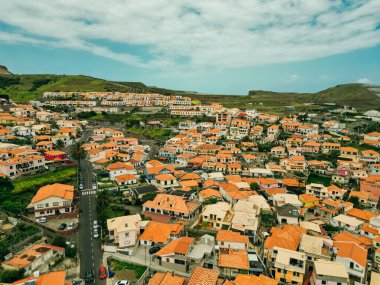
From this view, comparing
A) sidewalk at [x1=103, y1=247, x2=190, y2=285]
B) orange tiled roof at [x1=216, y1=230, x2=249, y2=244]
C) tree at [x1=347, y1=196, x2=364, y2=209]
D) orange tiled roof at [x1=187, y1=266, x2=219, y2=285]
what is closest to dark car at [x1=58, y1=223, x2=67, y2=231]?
sidewalk at [x1=103, y1=247, x2=190, y2=285]

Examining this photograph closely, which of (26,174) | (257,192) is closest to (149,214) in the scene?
(257,192)

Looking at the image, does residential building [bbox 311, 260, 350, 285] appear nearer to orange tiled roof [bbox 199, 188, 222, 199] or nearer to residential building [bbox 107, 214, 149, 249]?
residential building [bbox 107, 214, 149, 249]

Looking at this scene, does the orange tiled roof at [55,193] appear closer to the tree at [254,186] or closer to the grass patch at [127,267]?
the grass patch at [127,267]

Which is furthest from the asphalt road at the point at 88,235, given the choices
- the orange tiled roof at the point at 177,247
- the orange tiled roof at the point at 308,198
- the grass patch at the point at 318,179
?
the grass patch at the point at 318,179

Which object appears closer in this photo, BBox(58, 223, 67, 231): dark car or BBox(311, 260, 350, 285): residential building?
BBox(311, 260, 350, 285): residential building

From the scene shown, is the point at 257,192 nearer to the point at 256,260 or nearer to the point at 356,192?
the point at 356,192

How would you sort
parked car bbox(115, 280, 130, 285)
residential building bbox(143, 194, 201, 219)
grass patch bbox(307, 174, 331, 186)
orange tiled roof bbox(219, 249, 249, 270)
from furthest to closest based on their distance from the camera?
grass patch bbox(307, 174, 331, 186) < residential building bbox(143, 194, 201, 219) < orange tiled roof bbox(219, 249, 249, 270) < parked car bbox(115, 280, 130, 285)

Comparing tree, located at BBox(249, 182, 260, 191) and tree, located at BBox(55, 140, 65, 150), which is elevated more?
tree, located at BBox(55, 140, 65, 150)
